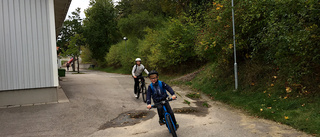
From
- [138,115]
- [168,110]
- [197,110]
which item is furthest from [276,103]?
[138,115]

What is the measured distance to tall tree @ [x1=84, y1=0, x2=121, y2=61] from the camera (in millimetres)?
46062

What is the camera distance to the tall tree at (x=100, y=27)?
46062 millimetres

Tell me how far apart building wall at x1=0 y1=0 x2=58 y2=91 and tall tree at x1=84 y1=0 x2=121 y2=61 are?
37.7m

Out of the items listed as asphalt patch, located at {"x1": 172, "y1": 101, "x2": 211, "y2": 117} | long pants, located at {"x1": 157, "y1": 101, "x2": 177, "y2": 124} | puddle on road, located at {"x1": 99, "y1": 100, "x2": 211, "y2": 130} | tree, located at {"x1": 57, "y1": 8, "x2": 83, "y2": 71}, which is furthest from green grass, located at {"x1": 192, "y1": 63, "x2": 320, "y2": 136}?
tree, located at {"x1": 57, "y1": 8, "x2": 83, "y2": 71}

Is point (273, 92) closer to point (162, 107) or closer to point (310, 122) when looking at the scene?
point (310, 122)

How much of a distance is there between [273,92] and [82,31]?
134ft

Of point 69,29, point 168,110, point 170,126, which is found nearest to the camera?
point 170,126

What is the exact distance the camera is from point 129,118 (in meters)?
7.10

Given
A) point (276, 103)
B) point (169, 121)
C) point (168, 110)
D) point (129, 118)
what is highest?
point (168, 110)

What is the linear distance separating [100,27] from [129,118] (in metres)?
43.0

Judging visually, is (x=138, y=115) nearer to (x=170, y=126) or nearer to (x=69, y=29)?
(x=170, y=126)

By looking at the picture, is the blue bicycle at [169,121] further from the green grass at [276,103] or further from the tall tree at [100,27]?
the tall tree at [100,27]

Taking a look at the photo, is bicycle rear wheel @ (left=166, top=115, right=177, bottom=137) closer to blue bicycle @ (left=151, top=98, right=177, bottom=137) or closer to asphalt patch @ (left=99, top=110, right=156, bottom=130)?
blue bicycle @ (left=151, top=98, right=177, bottom=137)

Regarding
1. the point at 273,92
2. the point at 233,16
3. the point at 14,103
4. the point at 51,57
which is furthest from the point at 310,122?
the point at 14,103
